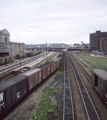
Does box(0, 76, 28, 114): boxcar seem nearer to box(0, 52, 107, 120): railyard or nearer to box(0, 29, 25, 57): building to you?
box(0, 52, 107, 120): railyard

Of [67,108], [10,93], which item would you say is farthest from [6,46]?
[67,108]

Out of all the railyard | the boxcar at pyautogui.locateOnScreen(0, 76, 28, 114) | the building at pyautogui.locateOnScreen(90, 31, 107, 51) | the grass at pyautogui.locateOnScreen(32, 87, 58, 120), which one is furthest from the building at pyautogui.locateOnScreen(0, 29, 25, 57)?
the building at pyautogui.locateOnScreen(90, 31, 107, 51)

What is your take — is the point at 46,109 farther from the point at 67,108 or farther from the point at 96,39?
the point at 96,39

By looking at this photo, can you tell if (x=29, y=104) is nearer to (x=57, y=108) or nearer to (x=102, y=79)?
(x=57, y=108)

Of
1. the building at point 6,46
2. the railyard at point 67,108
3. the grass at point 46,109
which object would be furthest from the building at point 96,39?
the grass at point 46,109

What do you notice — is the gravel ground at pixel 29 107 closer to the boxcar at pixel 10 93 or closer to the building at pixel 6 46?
the boxcar at pixel 10 93

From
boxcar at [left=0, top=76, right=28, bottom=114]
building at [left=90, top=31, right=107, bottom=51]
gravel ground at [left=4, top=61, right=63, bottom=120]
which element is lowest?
gravel ground at [left=4, top=61, right=63, bottom=120]

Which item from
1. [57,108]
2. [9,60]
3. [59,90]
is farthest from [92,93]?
[9,60]

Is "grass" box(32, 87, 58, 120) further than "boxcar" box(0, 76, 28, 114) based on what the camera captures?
Yes

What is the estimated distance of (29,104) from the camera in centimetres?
1725

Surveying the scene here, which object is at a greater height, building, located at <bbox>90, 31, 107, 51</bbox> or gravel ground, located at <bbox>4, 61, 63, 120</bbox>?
building, located at <bbox>90, 31, 107, 51</bbox>

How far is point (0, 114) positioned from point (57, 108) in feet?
22.6

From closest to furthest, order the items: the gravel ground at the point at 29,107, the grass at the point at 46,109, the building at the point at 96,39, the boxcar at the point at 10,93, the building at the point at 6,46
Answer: the boxcar at the point at 10,93 < the grass at the point at 46,109 < the gravel ground at the point at 29,107 < the building at the point at 6,46 < the building at the point at 96,39

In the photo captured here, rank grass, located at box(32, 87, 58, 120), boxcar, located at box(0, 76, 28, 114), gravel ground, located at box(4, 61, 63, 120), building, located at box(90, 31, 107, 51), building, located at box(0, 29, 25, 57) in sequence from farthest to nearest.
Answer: building, located at box(90, 31, 107, 51), building, located at box(0, 29, 25, 57), gravel ground, located at box(4, 61, 63, 120), grass, located at box(32, 87, 58, 120), boxcar, located at box(0, 76, 28, 114)
